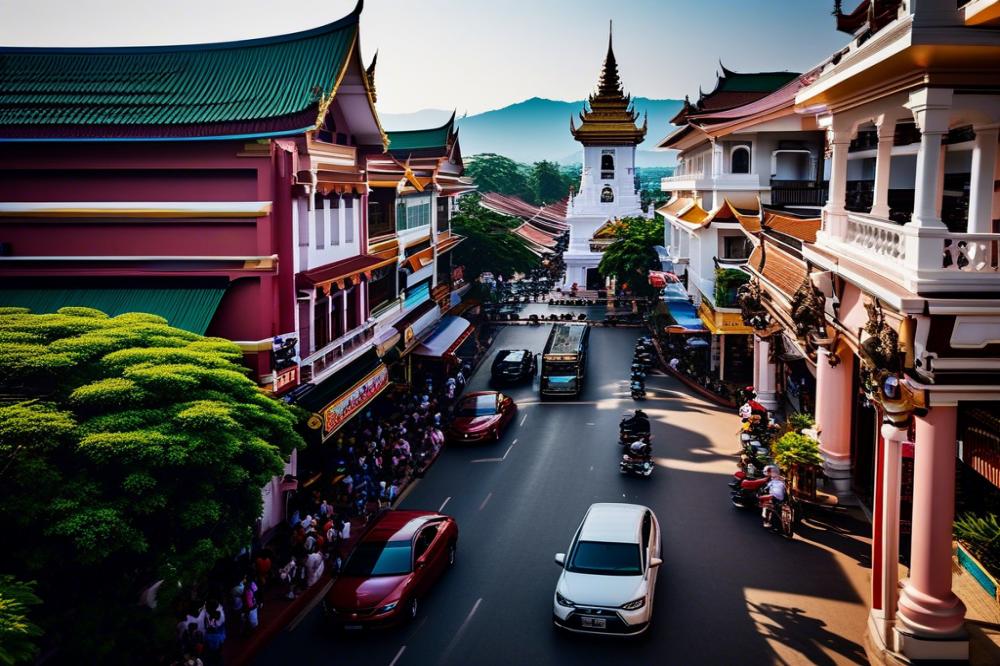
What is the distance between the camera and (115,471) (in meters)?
12.4

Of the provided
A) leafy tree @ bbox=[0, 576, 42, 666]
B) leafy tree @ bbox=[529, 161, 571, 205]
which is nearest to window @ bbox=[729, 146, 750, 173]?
leafy tree @ bbox=[0, 576, 42, 666]

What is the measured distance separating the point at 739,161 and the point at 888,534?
87.7ft

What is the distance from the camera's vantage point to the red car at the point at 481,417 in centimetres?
2898

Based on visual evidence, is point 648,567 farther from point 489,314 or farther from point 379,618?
point 489,314

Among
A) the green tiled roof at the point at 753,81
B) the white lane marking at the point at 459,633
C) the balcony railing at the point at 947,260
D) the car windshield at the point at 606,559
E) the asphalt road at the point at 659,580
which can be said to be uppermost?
the green tiled roof at the point at 753,81

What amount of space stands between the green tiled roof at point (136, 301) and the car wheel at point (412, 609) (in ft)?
24.3

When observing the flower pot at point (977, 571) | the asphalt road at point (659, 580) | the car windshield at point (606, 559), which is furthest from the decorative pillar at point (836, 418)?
the car windshield at point (606, 559)

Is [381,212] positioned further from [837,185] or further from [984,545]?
[984,545]

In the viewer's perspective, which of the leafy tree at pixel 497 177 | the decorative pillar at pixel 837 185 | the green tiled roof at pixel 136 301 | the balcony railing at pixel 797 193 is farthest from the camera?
the leafy tree at pixel 497 177

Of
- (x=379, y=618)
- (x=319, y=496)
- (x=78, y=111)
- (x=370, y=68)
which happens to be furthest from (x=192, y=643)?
(x=370, y=68)

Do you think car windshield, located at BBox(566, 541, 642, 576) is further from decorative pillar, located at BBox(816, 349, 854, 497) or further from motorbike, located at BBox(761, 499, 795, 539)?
decorative pillar, located at BBox(816, 349, 854, 497)

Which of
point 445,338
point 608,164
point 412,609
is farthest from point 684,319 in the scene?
point 608,164

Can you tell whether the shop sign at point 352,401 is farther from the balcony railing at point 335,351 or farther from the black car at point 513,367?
the black car at point 513,367

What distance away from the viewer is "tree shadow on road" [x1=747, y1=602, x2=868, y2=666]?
1468cm
